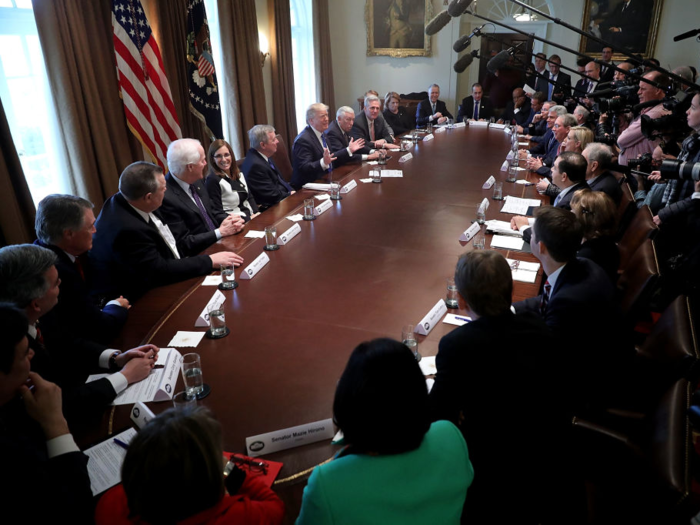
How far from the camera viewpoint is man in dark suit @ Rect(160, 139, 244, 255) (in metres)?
3.32

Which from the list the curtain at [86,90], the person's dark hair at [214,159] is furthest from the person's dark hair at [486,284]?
the curtain at [86,90]

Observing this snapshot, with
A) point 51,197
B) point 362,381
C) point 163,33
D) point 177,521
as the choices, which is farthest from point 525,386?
point 163,33

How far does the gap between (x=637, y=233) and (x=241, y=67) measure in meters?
5.60

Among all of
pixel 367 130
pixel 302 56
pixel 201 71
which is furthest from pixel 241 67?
pixel 302 56

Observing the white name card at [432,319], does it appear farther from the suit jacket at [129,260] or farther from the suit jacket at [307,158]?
the suit jacket at [307,158]

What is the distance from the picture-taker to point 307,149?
5238 mm

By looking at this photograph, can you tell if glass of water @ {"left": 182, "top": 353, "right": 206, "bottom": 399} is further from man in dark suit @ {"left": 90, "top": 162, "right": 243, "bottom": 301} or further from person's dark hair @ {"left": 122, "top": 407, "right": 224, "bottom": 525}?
Result: man in dark suit @ {"left": 90, "top": 162, "right": 243, "bottom": 301}

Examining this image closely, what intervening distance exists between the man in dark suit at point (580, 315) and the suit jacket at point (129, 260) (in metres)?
1.75

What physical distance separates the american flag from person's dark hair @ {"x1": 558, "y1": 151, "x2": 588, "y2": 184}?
377 cm

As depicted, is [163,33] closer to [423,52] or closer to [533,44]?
[423,52]

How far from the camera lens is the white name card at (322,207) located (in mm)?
3670

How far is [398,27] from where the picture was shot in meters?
9.80

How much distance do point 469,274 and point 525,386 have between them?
0.38 meters

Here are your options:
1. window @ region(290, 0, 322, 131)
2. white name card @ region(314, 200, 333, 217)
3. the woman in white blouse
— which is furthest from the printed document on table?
window @ region(290, 0, 322, 131)
